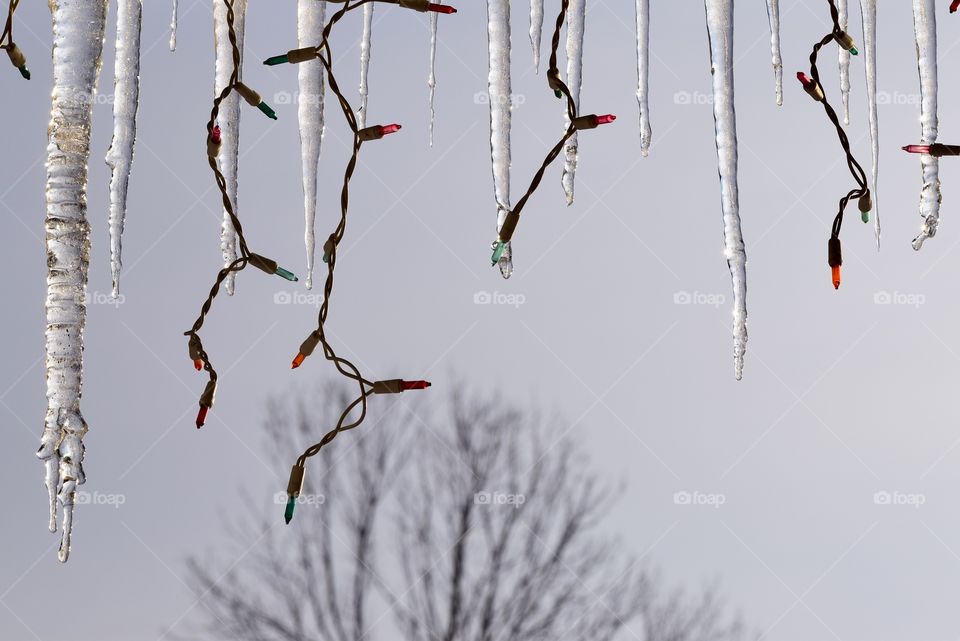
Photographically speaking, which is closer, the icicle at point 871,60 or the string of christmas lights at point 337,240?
the string of christmas lights at point 337,240

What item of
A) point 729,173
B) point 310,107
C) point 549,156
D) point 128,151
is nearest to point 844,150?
point 729,173

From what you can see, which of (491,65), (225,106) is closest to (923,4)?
(491,65)

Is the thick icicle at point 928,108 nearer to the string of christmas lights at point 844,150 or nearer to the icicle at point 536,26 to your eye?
the string of christmas lights at point 844,150

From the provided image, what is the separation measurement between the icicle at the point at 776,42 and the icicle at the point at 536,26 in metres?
0.39

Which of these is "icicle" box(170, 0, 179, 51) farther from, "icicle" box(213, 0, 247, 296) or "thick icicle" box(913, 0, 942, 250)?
"thick icicle" box(913, 0, 942, 250)

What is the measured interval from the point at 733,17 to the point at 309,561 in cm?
825

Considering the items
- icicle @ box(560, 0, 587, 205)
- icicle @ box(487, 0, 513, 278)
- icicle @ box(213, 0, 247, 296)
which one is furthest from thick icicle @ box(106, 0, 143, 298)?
icicle @ box(560, 0, 587, 205)

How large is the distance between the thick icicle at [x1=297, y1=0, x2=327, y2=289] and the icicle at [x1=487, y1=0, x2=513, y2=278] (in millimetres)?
262

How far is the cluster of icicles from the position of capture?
1.32m

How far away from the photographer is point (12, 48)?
4.97 ft

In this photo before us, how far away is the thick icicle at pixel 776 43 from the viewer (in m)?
1.69

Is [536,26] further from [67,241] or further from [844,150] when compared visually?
[67,241]

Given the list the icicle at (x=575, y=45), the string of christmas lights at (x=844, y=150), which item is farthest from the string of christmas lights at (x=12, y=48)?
the string of christmas lights at (x=844, y=150)

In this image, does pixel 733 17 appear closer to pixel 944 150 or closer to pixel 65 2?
pixel 944 150
